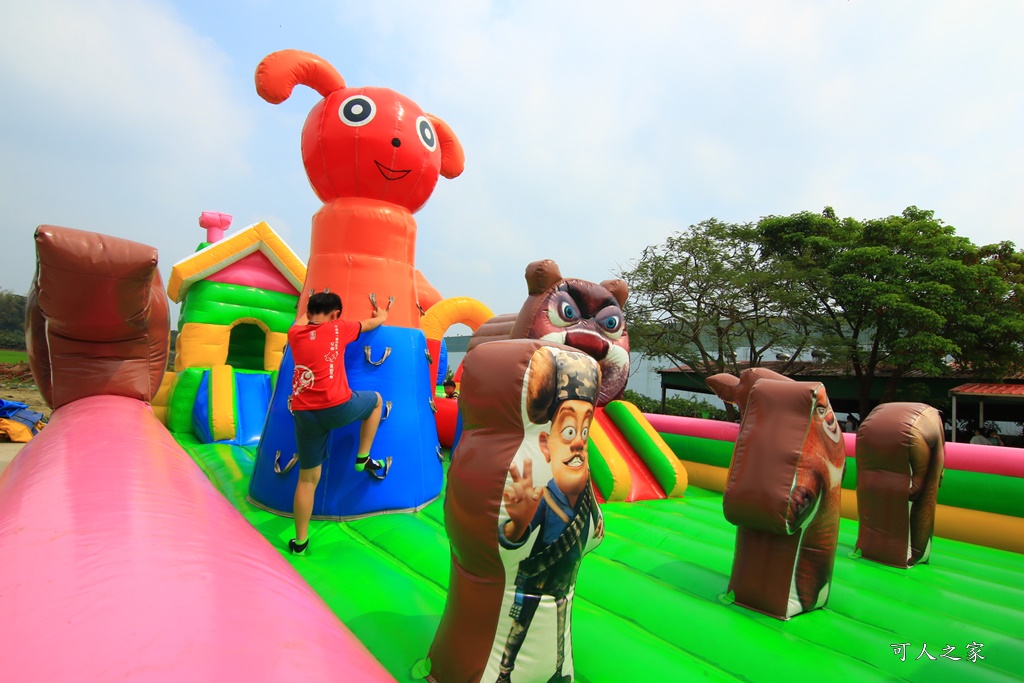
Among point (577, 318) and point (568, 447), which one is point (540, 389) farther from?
point (577, 318)

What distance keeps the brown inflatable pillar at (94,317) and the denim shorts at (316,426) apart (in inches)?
36.3

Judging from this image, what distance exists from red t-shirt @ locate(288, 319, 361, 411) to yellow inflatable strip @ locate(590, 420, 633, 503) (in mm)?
2112

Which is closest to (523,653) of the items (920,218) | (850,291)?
(850,291)

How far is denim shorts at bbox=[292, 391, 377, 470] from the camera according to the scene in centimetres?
277

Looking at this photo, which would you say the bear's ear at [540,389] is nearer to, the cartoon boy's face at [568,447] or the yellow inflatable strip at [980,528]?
the cartoon boy's face at [568,447]

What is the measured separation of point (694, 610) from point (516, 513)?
1.25 meters

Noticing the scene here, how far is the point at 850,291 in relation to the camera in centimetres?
1352

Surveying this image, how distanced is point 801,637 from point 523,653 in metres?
1.27

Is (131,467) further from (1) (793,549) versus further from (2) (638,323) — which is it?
(2) (638,323)

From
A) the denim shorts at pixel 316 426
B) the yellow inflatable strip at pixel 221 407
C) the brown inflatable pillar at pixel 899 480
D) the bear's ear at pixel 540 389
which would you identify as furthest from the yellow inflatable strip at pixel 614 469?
the yellow inflatable strip at pixel 221 407

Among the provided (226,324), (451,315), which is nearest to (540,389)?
(451,315)

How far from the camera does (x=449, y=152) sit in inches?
177

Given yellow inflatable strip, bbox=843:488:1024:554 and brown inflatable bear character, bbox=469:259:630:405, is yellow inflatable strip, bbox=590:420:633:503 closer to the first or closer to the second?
brown inflatable bear character, bbox=469:259:630:405

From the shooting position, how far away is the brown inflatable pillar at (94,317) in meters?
2.44
